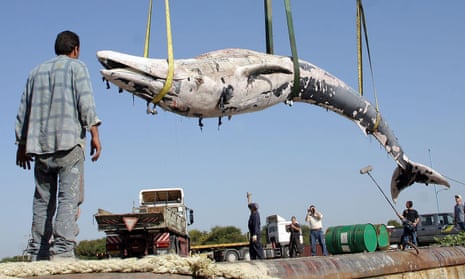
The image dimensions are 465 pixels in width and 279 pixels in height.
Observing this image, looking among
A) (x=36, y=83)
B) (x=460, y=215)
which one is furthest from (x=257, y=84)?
(x=460, y=215)

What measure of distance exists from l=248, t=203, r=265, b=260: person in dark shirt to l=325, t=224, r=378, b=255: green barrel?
1.60 meters

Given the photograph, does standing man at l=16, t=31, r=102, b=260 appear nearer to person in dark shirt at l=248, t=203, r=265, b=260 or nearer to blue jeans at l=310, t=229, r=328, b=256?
person in dark shirt at l=248, t=203, r=265, b=260

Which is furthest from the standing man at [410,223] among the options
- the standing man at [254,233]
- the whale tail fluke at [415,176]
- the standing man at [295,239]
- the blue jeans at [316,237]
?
the whale tail fluke at [415,176]

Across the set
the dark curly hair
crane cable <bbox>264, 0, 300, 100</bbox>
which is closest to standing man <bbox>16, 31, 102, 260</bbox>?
the dark curly hair

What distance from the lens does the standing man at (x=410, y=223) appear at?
12.0 meters

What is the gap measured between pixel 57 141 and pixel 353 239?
7918 mm

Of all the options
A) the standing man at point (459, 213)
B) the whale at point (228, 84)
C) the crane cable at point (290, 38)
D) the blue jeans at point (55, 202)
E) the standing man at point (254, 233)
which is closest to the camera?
the blue jeans at point (55, 202)

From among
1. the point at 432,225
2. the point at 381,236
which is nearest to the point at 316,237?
the point at 381,236

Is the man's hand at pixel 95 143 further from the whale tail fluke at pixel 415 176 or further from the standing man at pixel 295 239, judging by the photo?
the standing man at pixel 295 239

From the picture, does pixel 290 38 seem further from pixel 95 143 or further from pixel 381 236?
pixel 381 236

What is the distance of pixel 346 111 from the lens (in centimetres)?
611

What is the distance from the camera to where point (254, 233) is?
1098 centimetres

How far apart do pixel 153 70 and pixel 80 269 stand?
6.01ft

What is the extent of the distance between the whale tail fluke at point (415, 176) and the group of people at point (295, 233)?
13.2 feet
